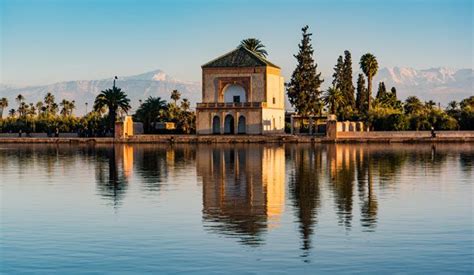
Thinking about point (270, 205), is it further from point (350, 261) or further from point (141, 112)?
point (141, 112)

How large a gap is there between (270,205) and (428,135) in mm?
57675

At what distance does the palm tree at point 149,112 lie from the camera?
317 feet

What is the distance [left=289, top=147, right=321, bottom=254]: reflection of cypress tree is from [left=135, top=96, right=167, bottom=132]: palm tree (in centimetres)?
5352

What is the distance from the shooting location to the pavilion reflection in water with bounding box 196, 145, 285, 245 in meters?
20.0

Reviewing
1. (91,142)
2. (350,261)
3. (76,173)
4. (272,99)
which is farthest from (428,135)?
(350,261)

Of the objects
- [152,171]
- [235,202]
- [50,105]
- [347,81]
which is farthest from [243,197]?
[50,105]

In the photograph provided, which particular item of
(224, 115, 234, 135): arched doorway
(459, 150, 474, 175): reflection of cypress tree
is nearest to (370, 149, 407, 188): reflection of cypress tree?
(459, 150, 474, 175): reflection of cypress tree

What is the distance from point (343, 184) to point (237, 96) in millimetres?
57329

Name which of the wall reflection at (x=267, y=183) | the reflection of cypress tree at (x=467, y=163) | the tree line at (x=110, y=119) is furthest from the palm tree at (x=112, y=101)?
the reflection of cypress tree at (x=467, y=163)

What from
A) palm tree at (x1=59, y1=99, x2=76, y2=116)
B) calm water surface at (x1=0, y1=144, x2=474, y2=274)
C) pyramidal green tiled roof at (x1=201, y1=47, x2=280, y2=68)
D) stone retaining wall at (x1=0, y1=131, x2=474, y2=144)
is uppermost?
pyramidal green tiled roof at (x1=201, y1=47, x2=280, y2=68)

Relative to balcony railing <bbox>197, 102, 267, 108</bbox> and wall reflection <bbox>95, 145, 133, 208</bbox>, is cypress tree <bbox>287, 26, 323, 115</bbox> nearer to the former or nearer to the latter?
balcony railing <bbox>197, 102, 267, 108</bbox>

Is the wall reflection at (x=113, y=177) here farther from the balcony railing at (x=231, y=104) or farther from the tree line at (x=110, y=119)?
the tree line at (x=110, y=119)

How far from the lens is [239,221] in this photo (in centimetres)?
2089

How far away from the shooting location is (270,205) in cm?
2434
